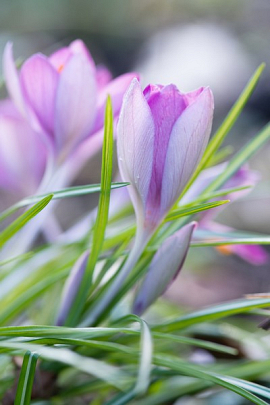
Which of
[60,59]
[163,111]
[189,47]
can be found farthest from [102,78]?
[189,47]

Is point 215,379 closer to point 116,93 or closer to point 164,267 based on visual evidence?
point 164,267

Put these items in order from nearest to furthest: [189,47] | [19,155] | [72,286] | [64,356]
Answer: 1. [64,356]
2. [72,286]
3. [19,155]
4. [189,47]

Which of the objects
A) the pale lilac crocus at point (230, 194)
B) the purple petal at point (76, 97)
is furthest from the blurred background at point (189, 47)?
the purple petal at point (76, 97)

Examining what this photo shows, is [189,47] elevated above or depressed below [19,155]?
above

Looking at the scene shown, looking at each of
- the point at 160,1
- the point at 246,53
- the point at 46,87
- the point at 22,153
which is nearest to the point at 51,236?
the point at 22,153

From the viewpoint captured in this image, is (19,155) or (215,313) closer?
(215,313)

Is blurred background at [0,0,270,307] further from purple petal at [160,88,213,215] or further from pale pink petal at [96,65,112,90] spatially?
purple petal at [160,88,213,215]

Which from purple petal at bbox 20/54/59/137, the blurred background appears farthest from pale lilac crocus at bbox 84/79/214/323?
the blurred background

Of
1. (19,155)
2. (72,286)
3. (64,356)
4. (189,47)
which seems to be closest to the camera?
(64,356)
